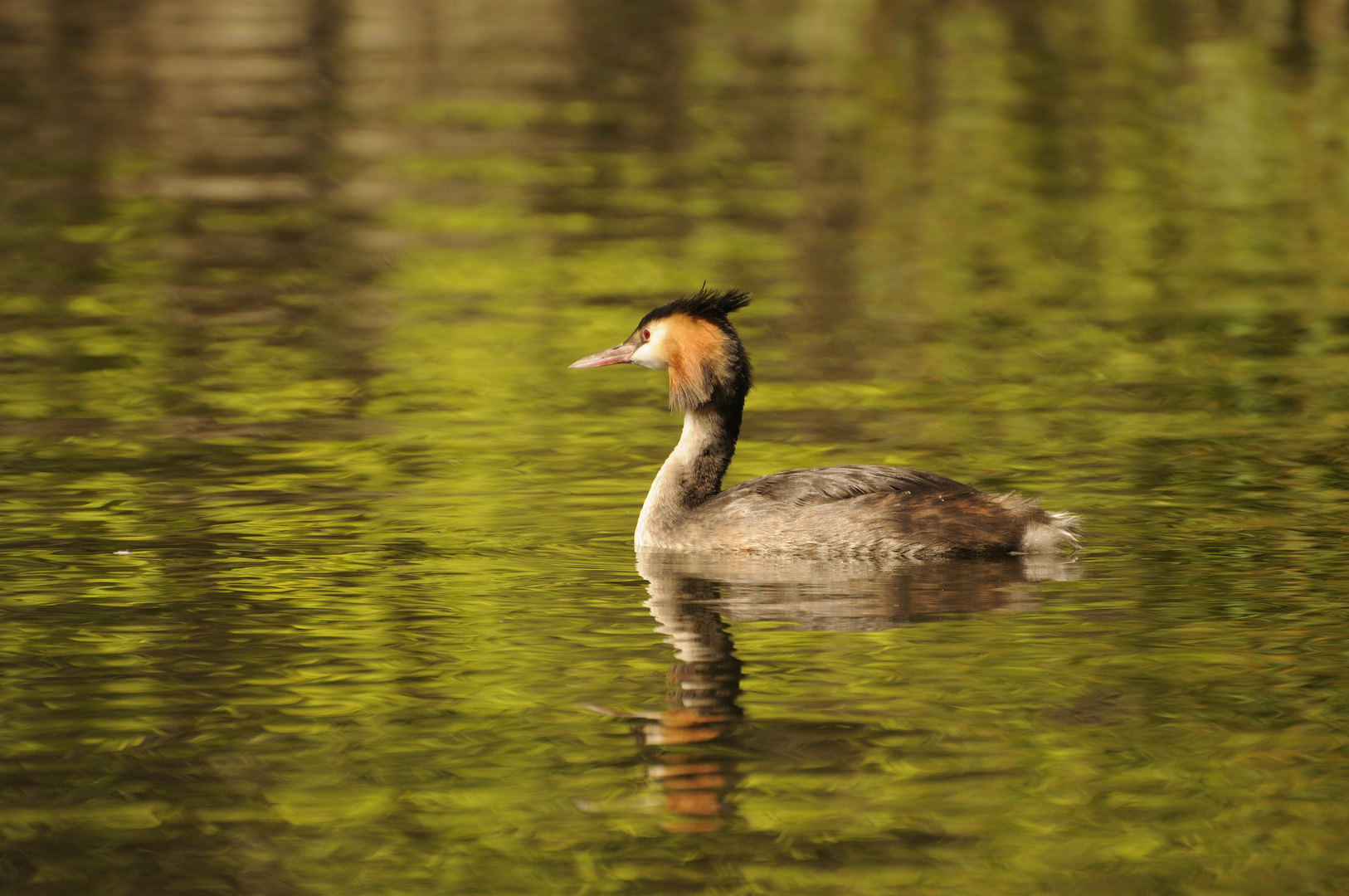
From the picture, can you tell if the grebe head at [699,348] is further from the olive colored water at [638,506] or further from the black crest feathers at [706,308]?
the olive colored water at [638,506]

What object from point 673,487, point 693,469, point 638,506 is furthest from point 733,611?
point 638,506

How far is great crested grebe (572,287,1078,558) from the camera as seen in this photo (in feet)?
38.3

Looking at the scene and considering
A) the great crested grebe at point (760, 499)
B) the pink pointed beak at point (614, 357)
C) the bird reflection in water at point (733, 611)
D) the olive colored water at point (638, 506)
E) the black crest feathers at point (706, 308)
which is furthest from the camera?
the pink pointed beak at point (614, 357)

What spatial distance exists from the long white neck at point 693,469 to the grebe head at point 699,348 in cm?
12

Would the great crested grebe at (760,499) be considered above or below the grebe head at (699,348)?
below

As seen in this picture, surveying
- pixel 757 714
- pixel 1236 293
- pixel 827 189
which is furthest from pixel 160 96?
pixel 757 714

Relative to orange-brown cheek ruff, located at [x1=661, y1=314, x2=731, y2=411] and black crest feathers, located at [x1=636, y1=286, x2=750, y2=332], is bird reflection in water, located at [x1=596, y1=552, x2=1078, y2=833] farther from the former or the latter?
black crest feathers, located at [x1=636, y1=286, x2=750, y2=332]

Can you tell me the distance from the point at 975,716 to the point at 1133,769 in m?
0.77

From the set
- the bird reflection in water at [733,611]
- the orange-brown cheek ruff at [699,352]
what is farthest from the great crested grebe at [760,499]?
the bird reflection in water at [733,611]

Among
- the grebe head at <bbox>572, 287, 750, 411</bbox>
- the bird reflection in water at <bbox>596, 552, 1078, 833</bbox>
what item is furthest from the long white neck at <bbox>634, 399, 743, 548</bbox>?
the bird reflection in water at <bbox>596, 552, 1078, 833</bbox>

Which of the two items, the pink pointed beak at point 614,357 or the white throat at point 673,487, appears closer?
the white throat at point 673,487

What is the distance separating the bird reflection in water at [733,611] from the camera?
839cm

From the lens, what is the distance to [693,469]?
495 inches

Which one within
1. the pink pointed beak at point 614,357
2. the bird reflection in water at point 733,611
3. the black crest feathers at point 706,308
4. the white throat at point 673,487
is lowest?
the bird reflection in water at point 733,611
